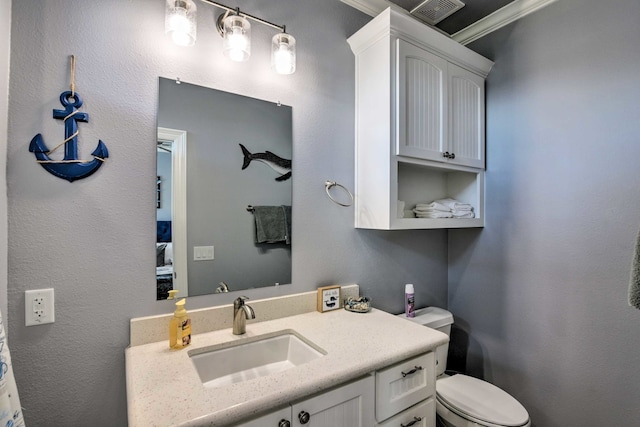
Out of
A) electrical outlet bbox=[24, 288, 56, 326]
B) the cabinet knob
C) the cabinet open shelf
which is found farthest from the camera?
the cabinet open shelf

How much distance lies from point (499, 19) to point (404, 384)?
2166 mm

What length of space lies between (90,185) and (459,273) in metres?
2.17

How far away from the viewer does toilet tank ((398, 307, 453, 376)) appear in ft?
5.79

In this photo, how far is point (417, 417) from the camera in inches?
45.4

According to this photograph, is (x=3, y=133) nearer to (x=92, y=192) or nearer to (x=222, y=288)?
(x=92, y=192)

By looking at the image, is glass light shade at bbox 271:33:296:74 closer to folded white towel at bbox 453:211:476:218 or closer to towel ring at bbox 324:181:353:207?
towel ring at bbox 324:181:353:207

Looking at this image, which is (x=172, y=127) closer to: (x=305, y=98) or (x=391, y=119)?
(x=305, y=98)

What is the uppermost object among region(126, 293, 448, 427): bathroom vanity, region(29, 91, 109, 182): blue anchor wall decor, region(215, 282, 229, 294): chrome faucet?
region(29, 91, 109, 182): blue anchor wall decor

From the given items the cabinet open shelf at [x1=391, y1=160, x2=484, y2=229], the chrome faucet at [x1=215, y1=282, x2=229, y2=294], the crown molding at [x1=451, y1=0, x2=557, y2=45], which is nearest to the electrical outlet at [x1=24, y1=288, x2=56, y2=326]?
the chrome faucet at [x1=215, y1=282, x2=229, y2=294]

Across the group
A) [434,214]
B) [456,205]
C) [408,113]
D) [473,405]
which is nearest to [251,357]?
[473,405]

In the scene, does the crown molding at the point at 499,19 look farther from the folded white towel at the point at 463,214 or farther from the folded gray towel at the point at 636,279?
the folded gray towel at the point at 636,279

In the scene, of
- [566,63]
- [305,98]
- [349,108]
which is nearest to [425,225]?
[349,108]

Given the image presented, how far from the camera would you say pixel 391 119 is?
1505 mm

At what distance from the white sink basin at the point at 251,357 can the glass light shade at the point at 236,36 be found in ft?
3.92
